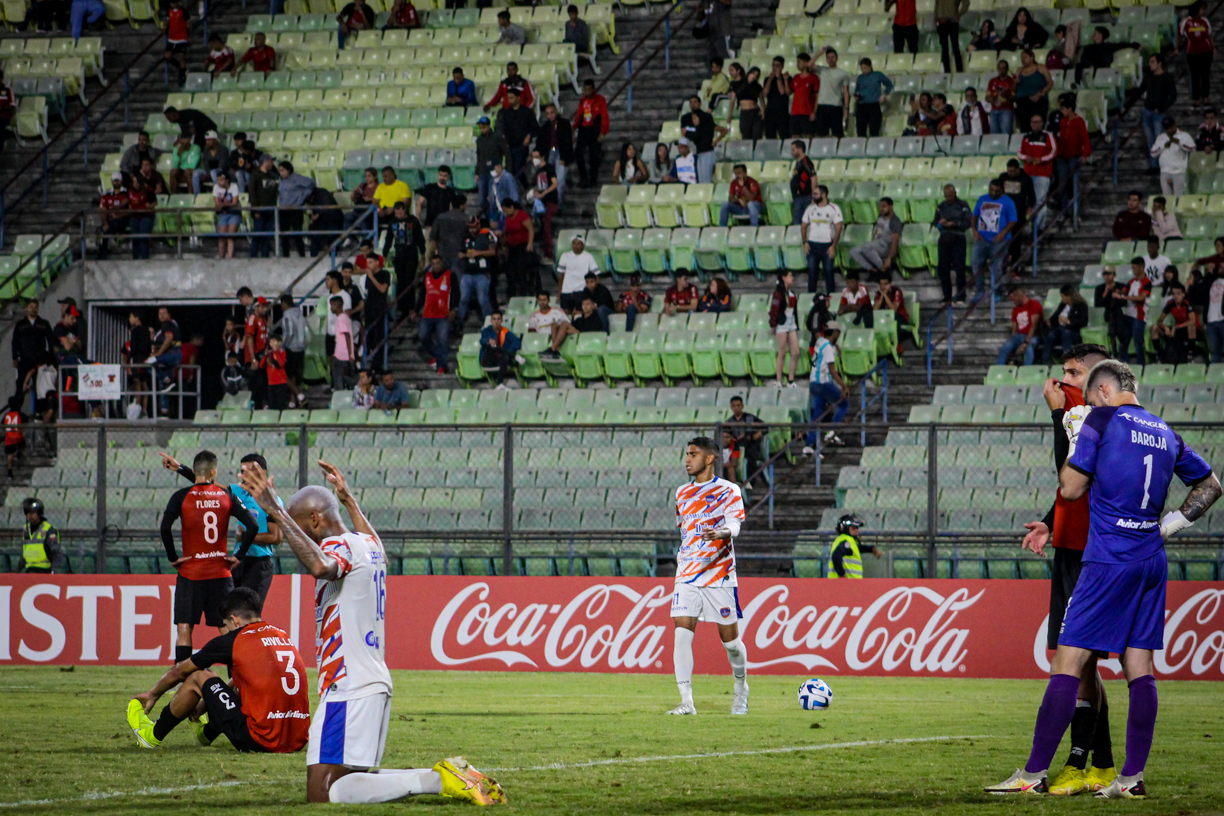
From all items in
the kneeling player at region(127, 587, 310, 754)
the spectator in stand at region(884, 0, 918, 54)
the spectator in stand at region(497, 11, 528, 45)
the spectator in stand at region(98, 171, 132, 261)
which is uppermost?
Answer: the spectator in stand at region(497, 11, 528, 45)

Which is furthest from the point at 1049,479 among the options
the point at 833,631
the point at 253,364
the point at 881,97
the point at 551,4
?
the point at 551,4

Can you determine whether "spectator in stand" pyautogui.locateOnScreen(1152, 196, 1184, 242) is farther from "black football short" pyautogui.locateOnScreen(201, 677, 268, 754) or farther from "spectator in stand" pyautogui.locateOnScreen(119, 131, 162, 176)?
"black football short" pyautogui.locateOnScreen(201, 677, 268, 754)

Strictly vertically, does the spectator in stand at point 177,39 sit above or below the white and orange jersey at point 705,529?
above

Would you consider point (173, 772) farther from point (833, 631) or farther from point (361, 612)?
point (833, 631)

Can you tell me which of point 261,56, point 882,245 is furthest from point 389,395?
point 261,56

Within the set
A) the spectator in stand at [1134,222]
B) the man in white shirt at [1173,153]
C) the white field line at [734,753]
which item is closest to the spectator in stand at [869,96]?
the man in white shirt at [1173,153]

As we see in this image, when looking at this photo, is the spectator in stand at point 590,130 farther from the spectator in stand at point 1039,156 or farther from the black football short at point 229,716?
the black football short at point 229,716

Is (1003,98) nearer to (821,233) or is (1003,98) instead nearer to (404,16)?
(821,233)

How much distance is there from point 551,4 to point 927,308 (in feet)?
40.1

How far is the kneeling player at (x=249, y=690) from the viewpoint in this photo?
11.1m

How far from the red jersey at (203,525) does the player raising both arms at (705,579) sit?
4.17m

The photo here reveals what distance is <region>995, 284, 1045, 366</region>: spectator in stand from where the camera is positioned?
961 inches

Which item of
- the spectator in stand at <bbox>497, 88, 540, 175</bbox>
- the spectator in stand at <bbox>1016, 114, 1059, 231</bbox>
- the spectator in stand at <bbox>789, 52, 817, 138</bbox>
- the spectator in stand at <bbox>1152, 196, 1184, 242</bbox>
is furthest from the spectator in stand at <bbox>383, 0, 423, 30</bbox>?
the spectator in stand at <bbox>1152, 196, 1184, 242</bbox>

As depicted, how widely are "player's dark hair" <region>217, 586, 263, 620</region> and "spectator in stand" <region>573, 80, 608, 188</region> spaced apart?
19564 millimetres
